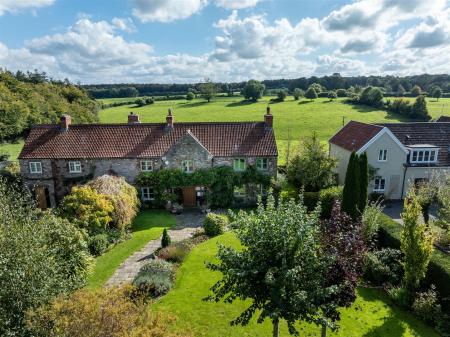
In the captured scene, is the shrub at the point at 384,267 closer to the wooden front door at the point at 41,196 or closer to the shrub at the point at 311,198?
the shrub at the point at 311,198

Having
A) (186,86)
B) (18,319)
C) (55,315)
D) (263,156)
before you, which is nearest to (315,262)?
(55,315)

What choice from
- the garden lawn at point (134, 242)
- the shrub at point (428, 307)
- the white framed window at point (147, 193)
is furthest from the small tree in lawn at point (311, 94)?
the shrub at point (428, 307)

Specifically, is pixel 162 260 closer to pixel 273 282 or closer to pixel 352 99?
pixel 273 282

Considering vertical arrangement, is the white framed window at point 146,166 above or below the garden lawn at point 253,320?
above

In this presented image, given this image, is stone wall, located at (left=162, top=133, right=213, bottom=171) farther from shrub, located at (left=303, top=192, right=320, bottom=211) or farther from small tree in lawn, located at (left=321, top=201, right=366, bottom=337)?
small tree in lawn, located at (left=321, top=201, right=366, bottom=337)

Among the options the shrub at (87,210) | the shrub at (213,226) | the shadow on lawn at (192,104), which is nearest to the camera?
the shrub at (87,210)

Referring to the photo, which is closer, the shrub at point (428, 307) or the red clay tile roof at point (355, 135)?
the shrub at point (428, 307)

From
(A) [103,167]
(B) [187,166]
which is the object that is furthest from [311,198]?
(A) [103,167]
